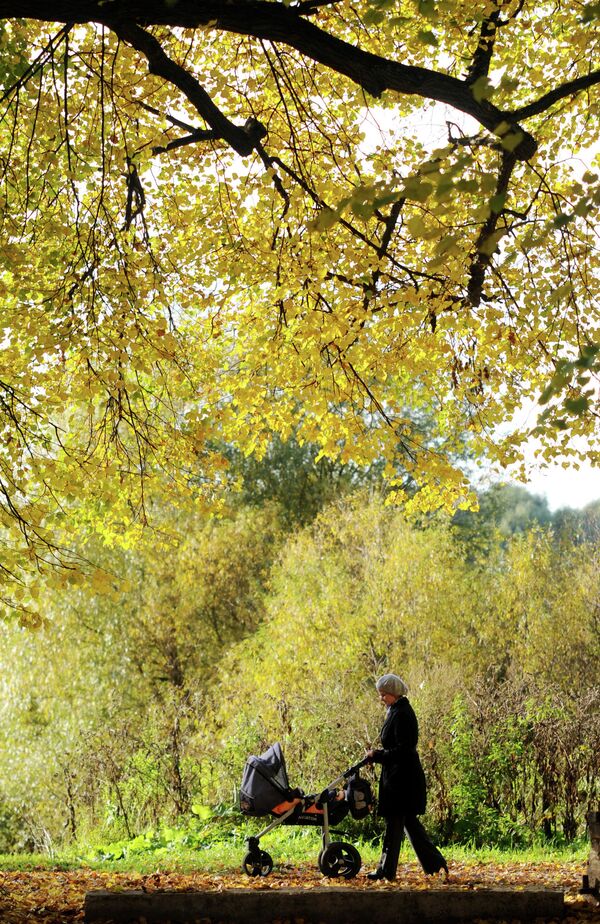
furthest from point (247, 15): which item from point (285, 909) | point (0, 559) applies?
point (285, 909)

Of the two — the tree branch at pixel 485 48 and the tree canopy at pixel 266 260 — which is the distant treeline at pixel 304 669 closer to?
the tree canopy at pixel 266 260

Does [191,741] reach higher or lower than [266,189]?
lower

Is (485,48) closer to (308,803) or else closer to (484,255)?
(484,255)

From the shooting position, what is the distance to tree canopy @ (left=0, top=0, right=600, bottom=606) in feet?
27.1

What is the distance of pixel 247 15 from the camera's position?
551 centimetres

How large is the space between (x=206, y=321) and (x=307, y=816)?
538 centimetres

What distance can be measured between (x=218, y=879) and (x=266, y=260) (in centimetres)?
521

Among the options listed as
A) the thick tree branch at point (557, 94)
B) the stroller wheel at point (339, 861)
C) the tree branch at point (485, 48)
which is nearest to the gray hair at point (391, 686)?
the stroller wheel at point (339, 861)

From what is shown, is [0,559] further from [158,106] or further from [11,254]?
[158,106]

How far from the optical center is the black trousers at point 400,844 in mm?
7105

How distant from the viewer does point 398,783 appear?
709 cm

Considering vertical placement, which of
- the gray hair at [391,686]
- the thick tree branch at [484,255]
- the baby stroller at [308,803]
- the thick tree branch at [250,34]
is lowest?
the baby stroller at [308,803]

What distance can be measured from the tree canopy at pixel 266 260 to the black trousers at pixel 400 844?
304 cm

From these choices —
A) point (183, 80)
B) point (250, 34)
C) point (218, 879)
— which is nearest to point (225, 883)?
point (218, 879)
